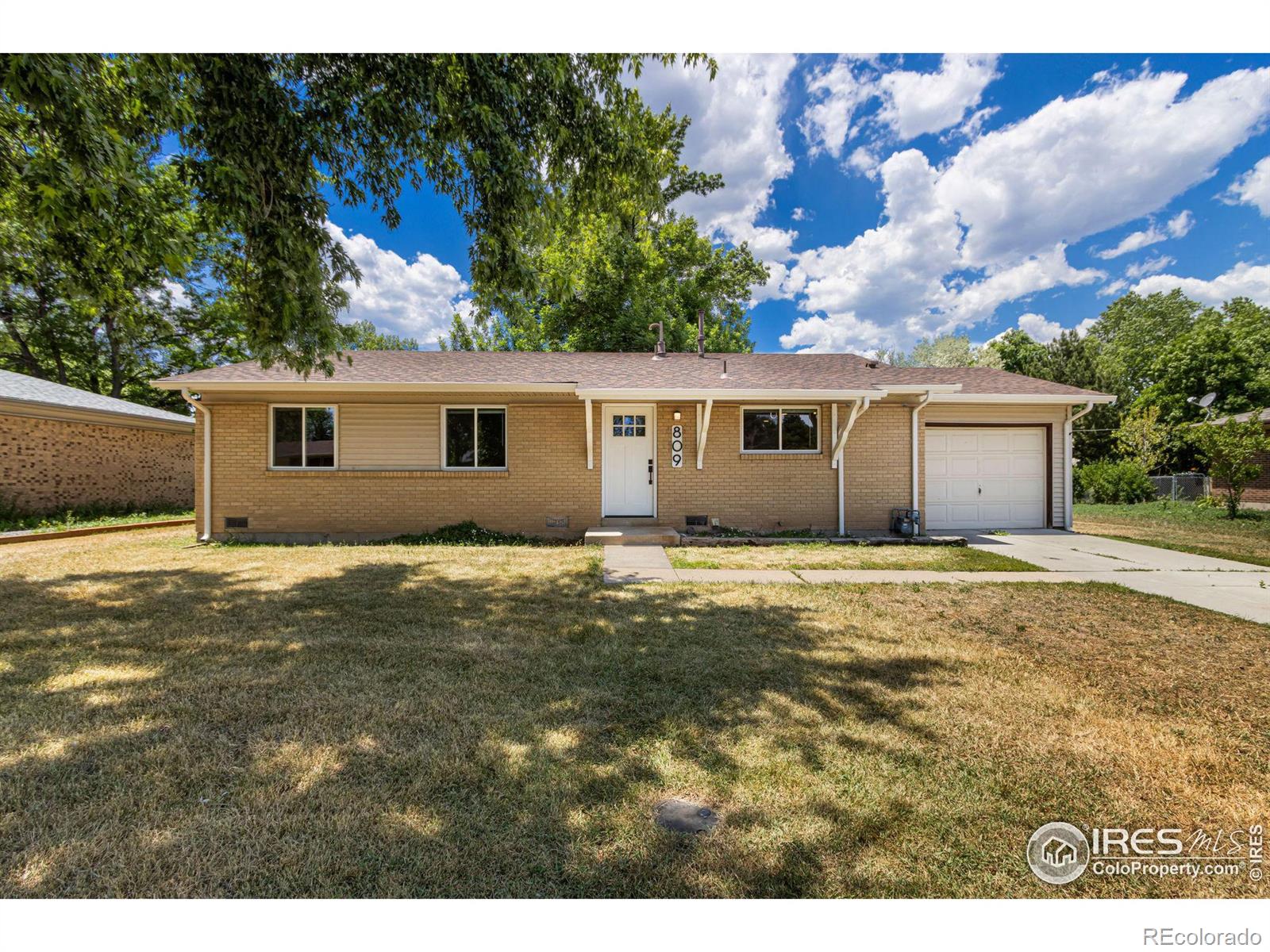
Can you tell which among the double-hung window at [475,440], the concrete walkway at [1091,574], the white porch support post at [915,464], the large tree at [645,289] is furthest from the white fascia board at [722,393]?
the large tree at [645,289]

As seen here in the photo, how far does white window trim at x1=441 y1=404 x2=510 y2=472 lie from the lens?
32.8ft

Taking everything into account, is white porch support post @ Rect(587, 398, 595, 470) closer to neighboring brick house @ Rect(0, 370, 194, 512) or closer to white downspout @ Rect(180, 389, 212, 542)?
white downspout @ Rect(180, 389, 212, 542)

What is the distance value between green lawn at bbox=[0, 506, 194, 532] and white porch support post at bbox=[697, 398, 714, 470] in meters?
12.9

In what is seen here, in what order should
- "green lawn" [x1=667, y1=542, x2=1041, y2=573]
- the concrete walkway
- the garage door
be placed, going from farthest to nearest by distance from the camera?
1. the garage door
2. "green lawn" [x1=667, y1=542, x2=1041, y2=573]
3. the concrete walkway

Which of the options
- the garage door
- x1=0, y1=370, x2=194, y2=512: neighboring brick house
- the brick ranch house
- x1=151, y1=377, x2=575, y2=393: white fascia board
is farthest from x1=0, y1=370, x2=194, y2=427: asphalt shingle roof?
the garage door

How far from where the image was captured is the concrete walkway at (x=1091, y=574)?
5656 millimetres

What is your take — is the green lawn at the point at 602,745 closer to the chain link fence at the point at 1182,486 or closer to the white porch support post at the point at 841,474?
the white porch support post at the point at 841,474

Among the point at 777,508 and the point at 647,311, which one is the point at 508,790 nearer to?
the point at 777,508

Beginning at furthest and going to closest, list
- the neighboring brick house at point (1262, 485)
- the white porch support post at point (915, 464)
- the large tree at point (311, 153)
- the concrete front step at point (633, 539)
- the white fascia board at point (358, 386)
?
the neighboring brick house at point (1262, 485)
the white porch support post at point (915, 464)
the white fascia board at point (358, 386)
the concrete front step at point (633, 539)
the large tree at point (311, 153)

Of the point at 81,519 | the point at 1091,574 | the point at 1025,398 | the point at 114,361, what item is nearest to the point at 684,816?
the point at 1091,574

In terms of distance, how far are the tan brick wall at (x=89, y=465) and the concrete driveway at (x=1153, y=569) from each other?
2011 cm
